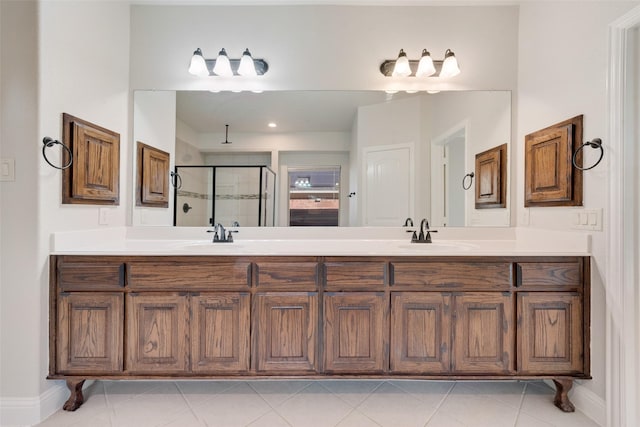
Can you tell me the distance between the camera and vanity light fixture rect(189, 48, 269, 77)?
2.08m

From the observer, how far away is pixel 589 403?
5.22ft

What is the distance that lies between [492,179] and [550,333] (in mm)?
1073

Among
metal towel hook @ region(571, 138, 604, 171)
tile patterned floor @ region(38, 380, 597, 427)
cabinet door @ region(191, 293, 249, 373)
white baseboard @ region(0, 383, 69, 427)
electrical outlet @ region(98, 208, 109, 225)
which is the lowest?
tile patterned floor @ region(38, 380, 597, 427)

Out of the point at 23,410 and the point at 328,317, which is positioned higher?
the point at 328,317

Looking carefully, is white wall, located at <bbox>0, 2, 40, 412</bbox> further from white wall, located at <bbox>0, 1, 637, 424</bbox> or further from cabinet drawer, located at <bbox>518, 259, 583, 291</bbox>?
cabinet drawer, located at <bbox>518, 259, 583, 291</bbox>

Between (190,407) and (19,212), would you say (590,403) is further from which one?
(19,212)

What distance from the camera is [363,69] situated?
2.20 metres

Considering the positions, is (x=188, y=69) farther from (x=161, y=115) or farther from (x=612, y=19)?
(x=612, y=19)

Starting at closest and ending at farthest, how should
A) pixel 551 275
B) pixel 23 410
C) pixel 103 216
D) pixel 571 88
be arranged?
pixel 23 410 → pixel 551 275 → pixel 571 88 → pixel 103 216

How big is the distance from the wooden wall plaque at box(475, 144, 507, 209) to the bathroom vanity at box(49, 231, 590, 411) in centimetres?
66

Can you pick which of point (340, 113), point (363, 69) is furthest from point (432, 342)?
point (363, 69)

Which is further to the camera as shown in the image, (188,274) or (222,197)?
(222,197)

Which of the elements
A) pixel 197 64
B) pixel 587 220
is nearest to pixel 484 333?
pixel 587 220

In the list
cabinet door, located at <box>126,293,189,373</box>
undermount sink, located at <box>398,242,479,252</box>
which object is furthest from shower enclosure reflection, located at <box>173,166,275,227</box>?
undermount sink, located at <box>398,242,479,252</box>
